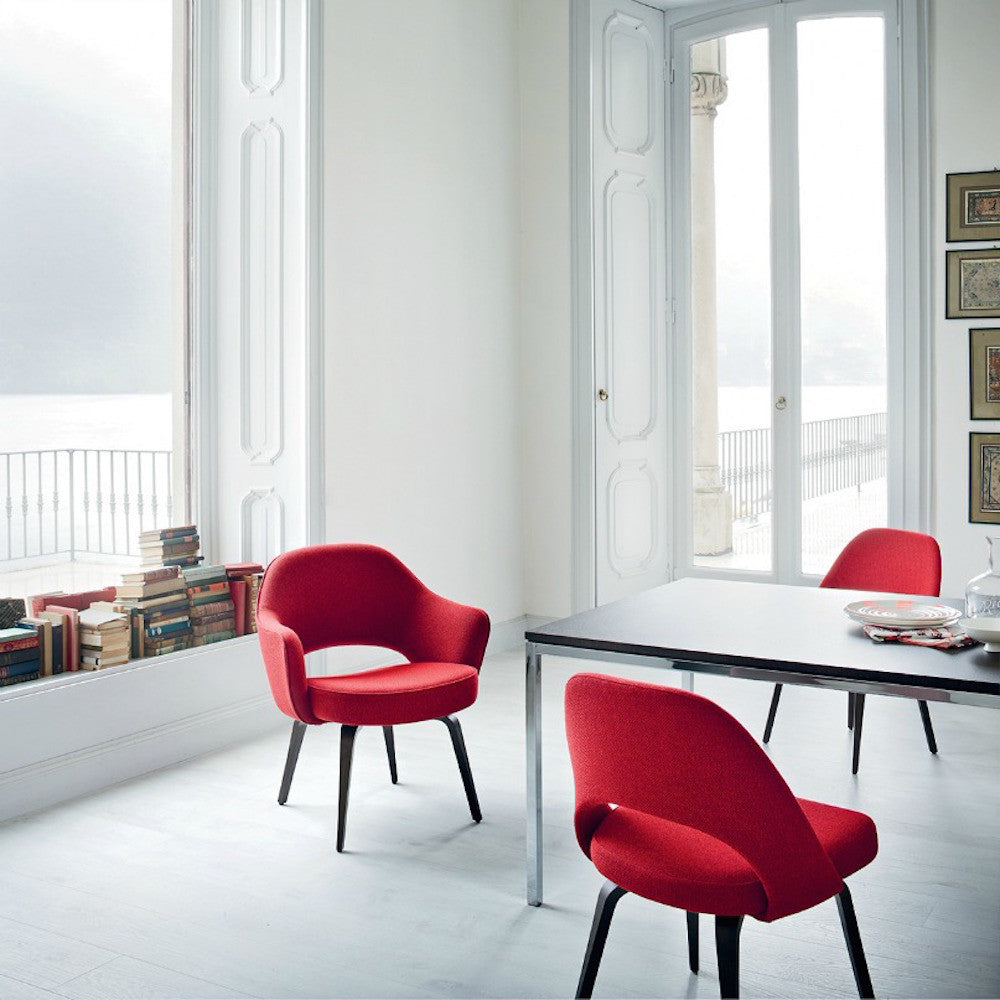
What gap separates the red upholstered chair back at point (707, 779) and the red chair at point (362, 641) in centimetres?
137

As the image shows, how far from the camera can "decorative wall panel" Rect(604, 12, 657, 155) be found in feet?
18.9

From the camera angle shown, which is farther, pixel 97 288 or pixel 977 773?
pixel 97 288

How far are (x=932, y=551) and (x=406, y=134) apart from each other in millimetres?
2853

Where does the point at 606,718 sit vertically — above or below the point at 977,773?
above

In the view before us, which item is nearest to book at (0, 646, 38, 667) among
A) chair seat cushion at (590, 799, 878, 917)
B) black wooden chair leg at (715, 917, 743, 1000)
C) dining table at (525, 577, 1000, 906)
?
dining table at (525, 577, 1000, 906)

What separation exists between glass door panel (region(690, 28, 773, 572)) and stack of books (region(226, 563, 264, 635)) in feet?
9.07

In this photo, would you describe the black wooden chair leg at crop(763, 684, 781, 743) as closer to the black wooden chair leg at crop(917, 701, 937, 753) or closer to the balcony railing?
the black wooden chair leg at crop(917, 701, 937, 753)

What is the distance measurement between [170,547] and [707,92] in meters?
3.80

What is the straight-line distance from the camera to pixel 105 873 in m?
2.92

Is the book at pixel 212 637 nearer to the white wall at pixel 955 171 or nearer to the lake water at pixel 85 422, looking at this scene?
the lake water at pixel 85 422

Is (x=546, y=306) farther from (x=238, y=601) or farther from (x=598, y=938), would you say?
(x=598, y=938)

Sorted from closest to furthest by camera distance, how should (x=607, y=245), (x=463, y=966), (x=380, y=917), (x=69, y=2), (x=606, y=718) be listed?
(x=606, y=718) → (x=463, y=966) → (x=380, y=917) → (x=69, y=2) → (x=607, y=245)

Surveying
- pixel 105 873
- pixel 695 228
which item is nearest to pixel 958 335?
pixel 695 228

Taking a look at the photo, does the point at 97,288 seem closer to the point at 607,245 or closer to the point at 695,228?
the point at 607,245
